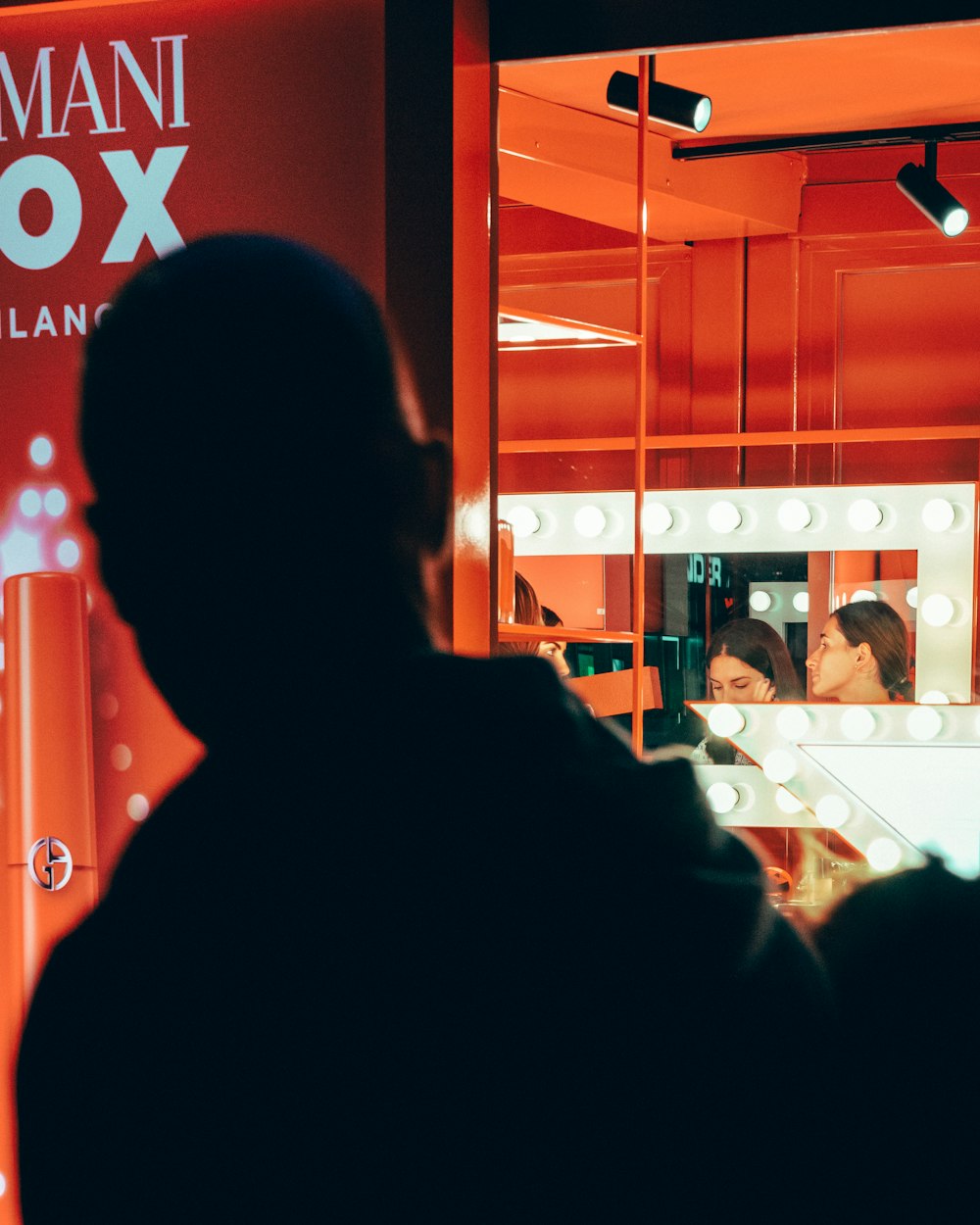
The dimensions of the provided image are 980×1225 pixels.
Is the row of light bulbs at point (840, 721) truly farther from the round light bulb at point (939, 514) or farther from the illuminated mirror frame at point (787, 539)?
the round light bulb at point (939, 514)

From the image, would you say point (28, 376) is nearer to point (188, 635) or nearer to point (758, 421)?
point (188, 635)

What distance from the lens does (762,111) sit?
3.37 meters

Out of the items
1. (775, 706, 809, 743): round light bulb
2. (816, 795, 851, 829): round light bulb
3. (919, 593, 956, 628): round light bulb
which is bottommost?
(816, 795, 851, 829): round light bulb

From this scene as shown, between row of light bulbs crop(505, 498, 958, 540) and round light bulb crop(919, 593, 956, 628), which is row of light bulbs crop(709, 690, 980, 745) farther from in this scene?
round light bulb crop(919, 593, 956, 628)

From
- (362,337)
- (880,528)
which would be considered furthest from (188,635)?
(880,528)

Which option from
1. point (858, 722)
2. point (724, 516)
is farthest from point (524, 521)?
point (858, 722)

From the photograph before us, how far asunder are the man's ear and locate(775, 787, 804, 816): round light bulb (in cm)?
322

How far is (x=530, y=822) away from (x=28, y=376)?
124cm

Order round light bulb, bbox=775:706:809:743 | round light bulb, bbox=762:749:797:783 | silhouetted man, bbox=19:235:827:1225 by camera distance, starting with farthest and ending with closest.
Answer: round light bulb, bbox=775:706:809:743 → round light bulb, bbox=762:749:797:783 → silhouetted man, bbox=19:235:827:1225

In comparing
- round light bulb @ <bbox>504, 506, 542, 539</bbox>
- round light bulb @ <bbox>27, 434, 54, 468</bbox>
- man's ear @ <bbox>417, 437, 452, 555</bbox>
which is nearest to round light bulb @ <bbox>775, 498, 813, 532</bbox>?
round light bulb @ <bbox>504, 506, 542, 539</bbox>

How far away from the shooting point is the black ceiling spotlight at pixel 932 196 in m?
3.24

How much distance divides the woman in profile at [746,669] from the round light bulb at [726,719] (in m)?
1.26

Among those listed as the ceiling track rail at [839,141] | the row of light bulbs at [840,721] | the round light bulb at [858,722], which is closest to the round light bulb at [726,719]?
the row of light bulbs at [840,721]

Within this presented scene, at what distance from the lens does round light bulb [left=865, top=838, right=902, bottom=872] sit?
204 centimetres
